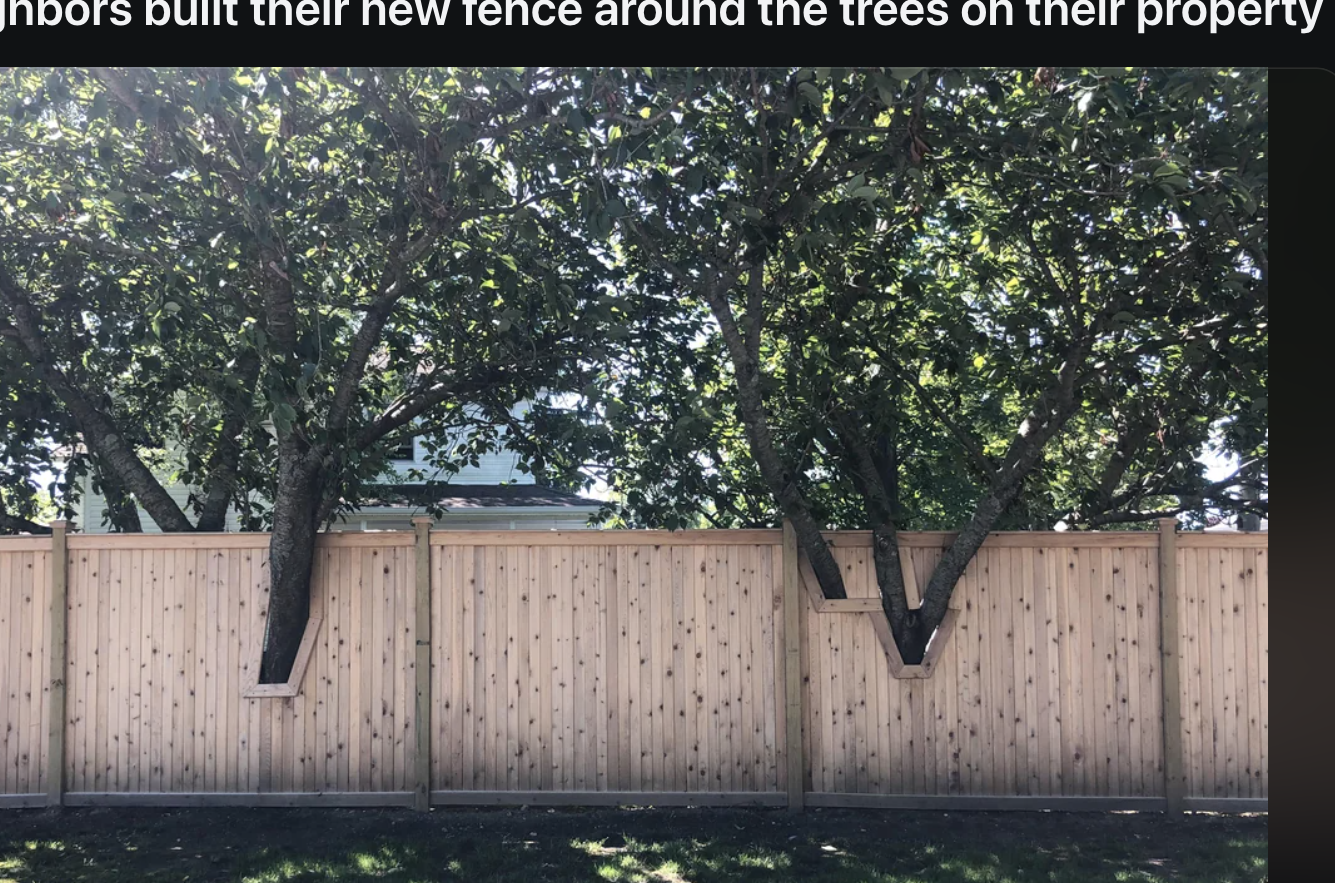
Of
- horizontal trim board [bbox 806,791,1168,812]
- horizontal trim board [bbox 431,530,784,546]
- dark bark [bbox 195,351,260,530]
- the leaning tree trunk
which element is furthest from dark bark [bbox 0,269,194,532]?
horizontal trim board [bbox 806,791,1168,812]

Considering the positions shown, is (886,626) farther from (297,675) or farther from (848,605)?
(297,675)

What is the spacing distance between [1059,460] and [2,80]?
905cm

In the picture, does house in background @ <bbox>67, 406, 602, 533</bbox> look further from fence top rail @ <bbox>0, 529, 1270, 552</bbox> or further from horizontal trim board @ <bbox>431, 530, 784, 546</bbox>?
horizontal trim board @ <bbox>431, 530, 784, 546</bbox>

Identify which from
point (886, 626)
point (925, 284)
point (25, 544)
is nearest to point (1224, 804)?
point (886, 626)

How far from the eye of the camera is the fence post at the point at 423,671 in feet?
22.0

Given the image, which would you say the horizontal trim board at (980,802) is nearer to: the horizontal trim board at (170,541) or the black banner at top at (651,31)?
the horizontal trim board at (170,541)

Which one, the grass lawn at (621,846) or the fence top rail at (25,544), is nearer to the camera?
the grass lawn at (621,846)

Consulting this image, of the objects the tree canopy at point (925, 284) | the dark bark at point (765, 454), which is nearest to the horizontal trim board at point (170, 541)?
the tree canopy at point (925, 284)

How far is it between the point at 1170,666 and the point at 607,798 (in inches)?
143

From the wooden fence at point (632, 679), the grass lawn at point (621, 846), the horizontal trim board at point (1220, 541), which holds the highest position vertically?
the horizontal trim board at point (1220, 541)

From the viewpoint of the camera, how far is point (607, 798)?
6719 mm

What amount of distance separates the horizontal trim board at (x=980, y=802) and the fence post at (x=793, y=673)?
161mm

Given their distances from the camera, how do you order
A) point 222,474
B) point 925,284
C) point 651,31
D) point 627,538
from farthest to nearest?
1. point 222,474
2. point 925,284
3. point 627,538
4. point 651,31

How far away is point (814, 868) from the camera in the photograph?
5664mm
